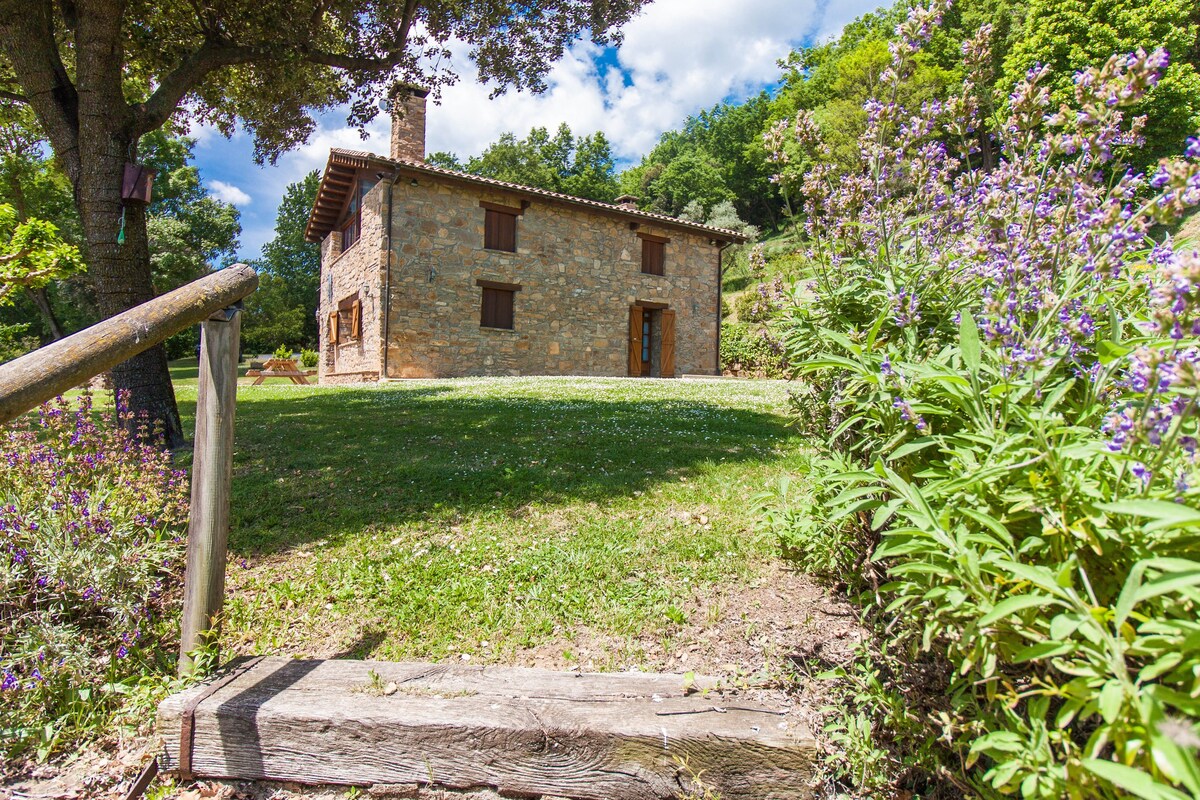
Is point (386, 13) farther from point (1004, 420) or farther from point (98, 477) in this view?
point (1004, 420)

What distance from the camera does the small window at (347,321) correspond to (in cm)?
1640

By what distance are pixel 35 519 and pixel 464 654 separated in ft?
6.30

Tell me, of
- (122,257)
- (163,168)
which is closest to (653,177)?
(163,168)

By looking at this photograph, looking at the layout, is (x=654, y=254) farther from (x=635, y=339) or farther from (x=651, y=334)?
(x=635, y=339)

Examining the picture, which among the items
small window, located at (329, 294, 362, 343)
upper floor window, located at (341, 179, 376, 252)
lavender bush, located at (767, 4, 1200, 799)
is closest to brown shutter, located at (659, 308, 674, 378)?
small window, located at (329, 294, 362, 343)

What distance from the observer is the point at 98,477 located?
9.51ft

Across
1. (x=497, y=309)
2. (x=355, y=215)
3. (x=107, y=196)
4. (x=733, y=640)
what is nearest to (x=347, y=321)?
(x=355, y=215)

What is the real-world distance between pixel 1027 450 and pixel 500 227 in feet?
53.4

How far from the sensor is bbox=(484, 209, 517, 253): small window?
16.1 meters

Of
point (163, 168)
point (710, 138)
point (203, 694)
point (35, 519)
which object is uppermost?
point (710, 138)

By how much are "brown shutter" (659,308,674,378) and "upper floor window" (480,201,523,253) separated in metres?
5.45

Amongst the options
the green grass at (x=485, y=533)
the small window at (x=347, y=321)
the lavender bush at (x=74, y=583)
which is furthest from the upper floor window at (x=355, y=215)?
the lavender bush at (x=74, y=583)

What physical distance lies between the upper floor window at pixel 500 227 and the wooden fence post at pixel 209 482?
569 inches

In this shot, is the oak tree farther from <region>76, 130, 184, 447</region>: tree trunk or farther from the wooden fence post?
the wooden fence post
